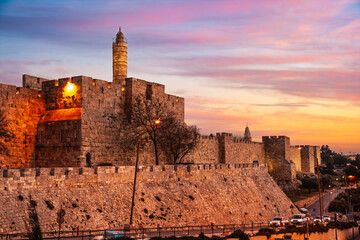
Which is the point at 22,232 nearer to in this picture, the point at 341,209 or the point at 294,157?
the point at 341,209

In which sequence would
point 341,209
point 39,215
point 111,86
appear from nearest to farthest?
point 39,215, point 111,86, point 341,209

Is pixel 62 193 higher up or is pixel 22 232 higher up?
pixel 62 193

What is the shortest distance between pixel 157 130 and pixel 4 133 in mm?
13905

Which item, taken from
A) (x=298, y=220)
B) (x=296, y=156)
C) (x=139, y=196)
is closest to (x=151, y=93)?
(x=139, y=196)

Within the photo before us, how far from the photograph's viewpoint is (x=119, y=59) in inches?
2092

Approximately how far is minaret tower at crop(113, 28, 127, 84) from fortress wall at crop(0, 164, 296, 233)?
17.5 meters

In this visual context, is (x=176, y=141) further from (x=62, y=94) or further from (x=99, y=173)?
(x=99, y=173)

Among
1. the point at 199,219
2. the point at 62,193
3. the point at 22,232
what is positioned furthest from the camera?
the point at 199,219

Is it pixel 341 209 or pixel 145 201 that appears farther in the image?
pixel 341 209

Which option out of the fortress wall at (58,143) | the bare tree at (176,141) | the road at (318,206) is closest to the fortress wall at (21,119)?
the fortress wall at (58,143)

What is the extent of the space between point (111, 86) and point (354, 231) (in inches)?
1089

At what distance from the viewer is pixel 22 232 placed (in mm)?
21141

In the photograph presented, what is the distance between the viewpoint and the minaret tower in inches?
2063

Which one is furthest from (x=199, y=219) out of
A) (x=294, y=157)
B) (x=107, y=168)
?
(x=294, y=157)
